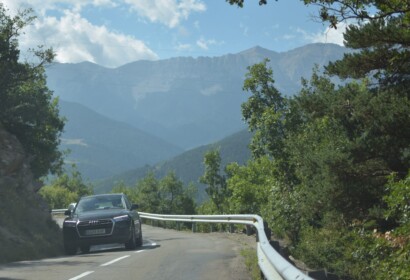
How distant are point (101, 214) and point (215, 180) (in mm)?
67646

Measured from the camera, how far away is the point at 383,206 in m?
18.3

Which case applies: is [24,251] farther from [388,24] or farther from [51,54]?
[51,54]

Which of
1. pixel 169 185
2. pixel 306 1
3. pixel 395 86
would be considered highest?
pixel 306 1

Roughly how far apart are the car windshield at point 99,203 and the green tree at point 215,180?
6479 cm

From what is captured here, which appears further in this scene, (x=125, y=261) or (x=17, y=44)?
(x=17, y=44)

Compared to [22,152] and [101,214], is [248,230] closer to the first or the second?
[101,214]

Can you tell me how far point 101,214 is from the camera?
14.8 m

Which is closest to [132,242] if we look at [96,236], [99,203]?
[96,236]

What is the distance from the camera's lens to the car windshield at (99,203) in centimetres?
1564

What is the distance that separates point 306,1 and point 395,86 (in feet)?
25.7

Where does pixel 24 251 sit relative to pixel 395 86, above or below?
below

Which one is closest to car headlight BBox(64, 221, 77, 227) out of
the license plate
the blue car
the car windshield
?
the blue car

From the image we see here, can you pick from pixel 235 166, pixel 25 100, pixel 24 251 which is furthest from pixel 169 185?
pixel 24 251

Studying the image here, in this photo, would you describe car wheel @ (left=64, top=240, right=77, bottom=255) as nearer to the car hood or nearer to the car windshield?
the car hood
